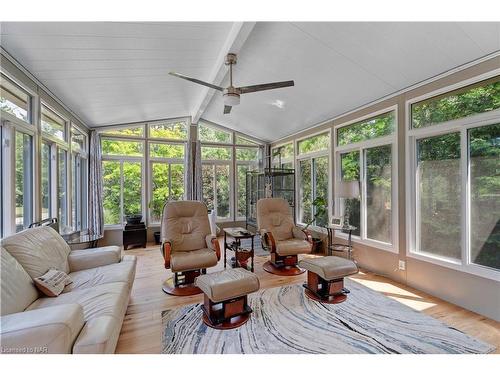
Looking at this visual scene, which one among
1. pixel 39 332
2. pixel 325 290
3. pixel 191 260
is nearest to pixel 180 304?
pixel 191 260

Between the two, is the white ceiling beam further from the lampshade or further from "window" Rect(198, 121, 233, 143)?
the lampshade

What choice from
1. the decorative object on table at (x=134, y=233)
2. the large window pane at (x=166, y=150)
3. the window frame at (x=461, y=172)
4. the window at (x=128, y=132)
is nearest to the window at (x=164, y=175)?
the large window pane at (x=166, y=150)

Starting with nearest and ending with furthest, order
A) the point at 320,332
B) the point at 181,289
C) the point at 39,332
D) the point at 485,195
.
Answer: the point at 39,332 → the point at 320,332 → the point at 485,195 → the point at 181,289

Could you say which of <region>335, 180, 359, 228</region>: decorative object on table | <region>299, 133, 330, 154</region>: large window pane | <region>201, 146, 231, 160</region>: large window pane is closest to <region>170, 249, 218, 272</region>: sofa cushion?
<region>335, 180, 359, 228</region>: decorative object on table

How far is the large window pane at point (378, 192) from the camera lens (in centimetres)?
347

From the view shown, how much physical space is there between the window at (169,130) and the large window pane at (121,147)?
403 mm

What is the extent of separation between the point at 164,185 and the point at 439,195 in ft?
17.4

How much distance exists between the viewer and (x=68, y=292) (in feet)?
6.75

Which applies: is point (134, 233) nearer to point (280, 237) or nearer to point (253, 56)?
point (280, 237)

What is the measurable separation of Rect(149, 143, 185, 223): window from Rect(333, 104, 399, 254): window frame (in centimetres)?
373

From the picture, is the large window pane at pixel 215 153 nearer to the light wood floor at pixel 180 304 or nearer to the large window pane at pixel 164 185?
the large window pane at pixel 164 185

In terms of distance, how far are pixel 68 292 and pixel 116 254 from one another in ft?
2.41

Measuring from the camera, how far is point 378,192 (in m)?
3.65
